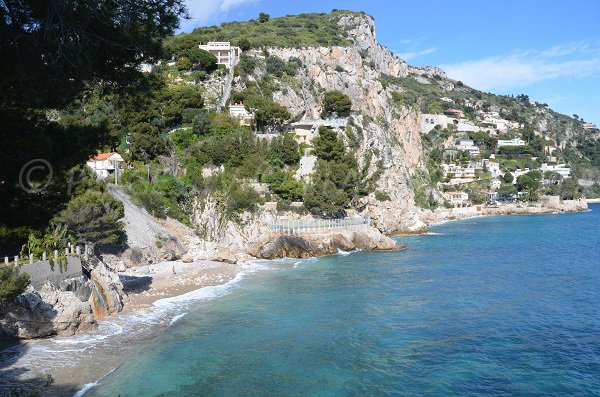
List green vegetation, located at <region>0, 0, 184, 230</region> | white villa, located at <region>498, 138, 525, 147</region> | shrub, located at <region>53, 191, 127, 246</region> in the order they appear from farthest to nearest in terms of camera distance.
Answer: white villa, located at <region>498, 138, 525, 147</region>, shrub, located at <region>53, 191, 127, 246</region>, green vegetation, located at <region>0, 0, 184, 230</region>

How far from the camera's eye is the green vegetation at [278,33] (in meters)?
58.2

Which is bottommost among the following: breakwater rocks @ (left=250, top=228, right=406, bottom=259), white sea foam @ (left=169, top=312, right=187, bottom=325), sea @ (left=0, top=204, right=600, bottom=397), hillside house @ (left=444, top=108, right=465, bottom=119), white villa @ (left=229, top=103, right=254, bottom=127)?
sea @ (left=0, top=204, right=600, bottom=397)

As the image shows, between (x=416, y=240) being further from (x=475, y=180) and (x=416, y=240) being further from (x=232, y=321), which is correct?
(x=475, y=180)

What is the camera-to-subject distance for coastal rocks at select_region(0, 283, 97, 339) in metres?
14.2

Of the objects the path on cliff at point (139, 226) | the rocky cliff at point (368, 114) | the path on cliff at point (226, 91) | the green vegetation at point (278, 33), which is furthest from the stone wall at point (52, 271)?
the green vegetation at point (278, 33)

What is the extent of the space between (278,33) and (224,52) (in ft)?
53.2

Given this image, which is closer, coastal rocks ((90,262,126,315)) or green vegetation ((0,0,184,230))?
green vegetation ((0,0,184,230))

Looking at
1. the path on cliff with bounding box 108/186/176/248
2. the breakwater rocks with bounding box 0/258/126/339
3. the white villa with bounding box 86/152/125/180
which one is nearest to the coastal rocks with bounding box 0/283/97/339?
the breakwater rocks with bounding box 0/258/126/339

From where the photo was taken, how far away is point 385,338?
1609 cm

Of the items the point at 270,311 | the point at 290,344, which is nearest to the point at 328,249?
the point at 270,311

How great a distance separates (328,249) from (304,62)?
29026 millimetres

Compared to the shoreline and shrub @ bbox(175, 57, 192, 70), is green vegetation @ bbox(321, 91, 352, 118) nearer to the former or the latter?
shrub @ bbox(175, 57, 192, 70)

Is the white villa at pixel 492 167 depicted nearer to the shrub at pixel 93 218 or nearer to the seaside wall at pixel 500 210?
the seaside wall at pixel 500 210

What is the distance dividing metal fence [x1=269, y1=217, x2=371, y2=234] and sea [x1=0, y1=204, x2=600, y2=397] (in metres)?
9.01
